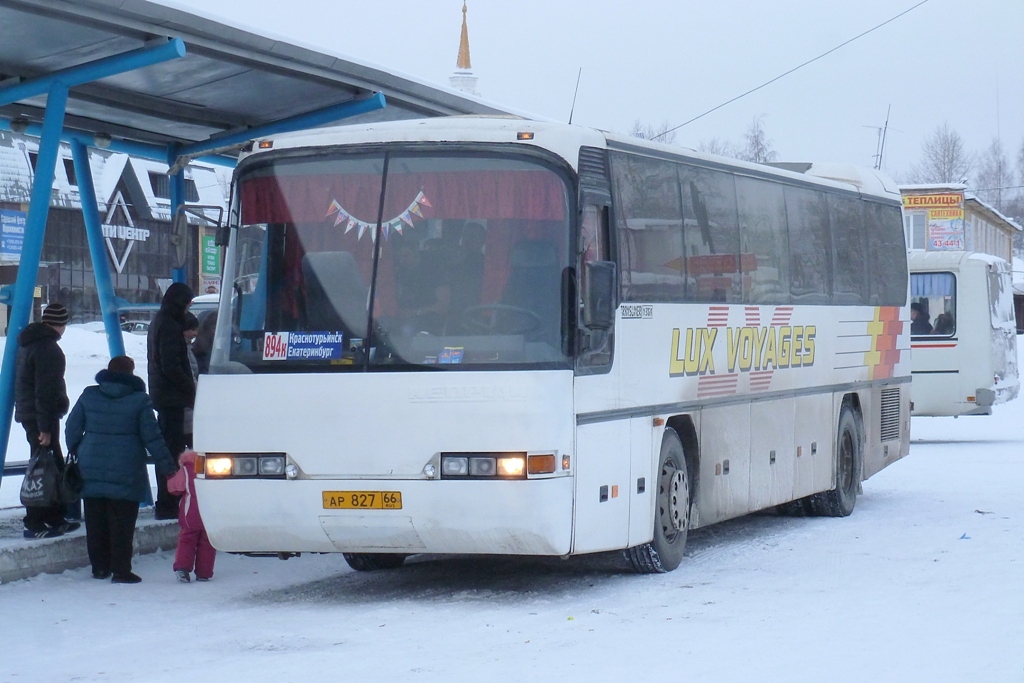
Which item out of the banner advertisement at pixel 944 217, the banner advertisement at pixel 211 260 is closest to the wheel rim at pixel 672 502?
the banner advertisement at pixel 211 260

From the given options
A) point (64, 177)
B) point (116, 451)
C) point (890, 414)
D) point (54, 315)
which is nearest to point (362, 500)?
point (116, 451)

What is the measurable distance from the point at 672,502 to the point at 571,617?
2.11m

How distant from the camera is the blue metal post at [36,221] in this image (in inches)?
451

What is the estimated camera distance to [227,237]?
10.2 metres

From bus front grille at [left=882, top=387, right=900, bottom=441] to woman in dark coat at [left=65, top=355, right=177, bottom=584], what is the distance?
8543 mm

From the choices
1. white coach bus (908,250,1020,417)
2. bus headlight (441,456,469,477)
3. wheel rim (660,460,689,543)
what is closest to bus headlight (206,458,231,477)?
bus headlight (441,456,469,477)

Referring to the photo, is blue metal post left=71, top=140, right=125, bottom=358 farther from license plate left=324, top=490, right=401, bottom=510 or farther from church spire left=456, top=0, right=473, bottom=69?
church spire left=456, top=0, right=473, bottom=69

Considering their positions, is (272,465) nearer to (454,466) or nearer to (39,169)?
(454,466)

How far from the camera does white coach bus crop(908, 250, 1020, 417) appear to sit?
25672 millimetres

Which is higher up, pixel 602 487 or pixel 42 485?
pixel 602 487

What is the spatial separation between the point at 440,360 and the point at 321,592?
210 centimetres

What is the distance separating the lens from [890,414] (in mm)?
16703

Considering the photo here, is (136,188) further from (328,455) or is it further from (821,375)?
(328,455)

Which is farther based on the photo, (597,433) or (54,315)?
(54,315)
